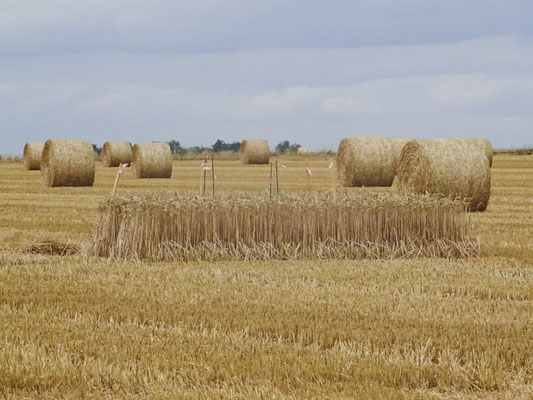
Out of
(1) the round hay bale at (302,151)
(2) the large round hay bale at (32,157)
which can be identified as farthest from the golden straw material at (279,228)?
(1) the round hay bale at (302,151)

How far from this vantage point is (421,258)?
1150cm

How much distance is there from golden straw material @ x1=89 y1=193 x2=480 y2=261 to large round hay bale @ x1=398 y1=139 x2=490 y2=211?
16.7 feet

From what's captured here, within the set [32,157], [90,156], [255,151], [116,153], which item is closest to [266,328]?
[90,156]

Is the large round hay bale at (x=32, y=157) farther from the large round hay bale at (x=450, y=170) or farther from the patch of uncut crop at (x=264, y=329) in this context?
the patch of uncut crop at (x=264, y=329)

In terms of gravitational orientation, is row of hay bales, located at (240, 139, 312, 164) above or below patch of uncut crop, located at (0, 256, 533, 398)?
above

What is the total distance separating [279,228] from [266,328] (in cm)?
460

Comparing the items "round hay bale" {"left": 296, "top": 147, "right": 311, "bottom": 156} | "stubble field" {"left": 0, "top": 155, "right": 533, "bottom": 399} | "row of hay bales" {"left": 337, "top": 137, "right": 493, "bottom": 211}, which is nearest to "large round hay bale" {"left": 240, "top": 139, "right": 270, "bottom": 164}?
"round hay bale" {"left": 296, "top": 147, "right": 311, "bottom": 156}

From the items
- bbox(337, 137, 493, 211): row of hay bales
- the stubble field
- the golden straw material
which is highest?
bbox(337, 137, 493, 211): row of hay bales

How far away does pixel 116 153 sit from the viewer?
39.8 meters

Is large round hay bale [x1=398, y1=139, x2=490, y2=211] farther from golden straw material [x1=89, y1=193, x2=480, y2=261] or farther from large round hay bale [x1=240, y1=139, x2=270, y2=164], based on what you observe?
Answer: large round hay bale [x1=240, y1=139, x2=270, y2=164]

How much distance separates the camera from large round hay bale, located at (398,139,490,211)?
55.7 ft

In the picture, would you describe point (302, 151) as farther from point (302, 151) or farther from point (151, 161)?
point (151, 161)

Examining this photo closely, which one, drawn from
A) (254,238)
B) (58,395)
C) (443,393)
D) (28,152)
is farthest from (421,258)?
(28,152)

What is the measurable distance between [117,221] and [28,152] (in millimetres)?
28748
